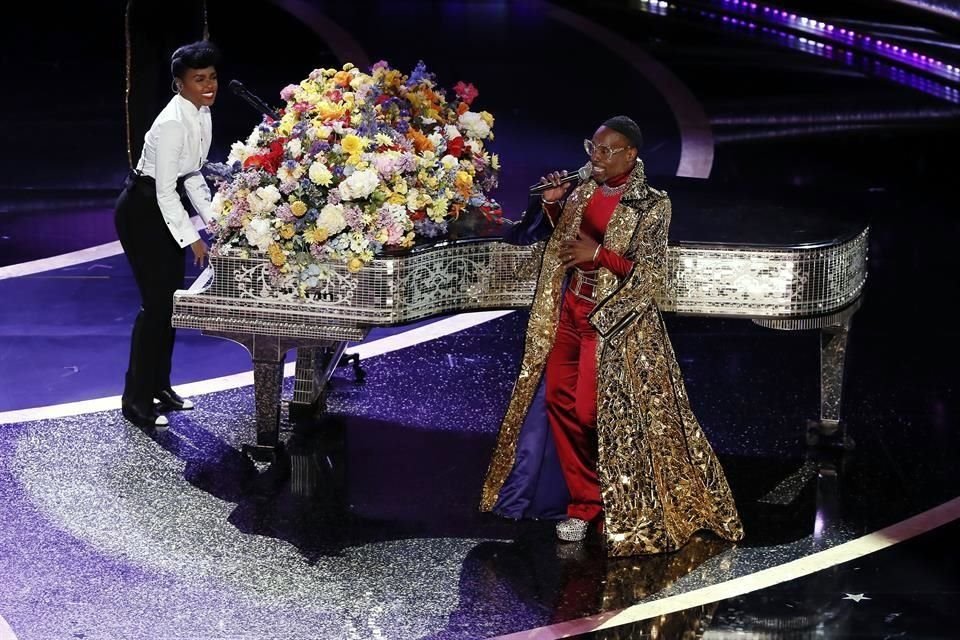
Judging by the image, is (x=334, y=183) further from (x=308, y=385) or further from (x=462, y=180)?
(x=308, y=385)

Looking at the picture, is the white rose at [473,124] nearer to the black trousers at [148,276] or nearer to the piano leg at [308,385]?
the piano leg at [308,385]

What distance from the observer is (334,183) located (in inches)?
276

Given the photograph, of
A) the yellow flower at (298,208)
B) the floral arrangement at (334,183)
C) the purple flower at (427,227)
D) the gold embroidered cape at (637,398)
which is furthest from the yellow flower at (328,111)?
the gold embroidered cape at (637,398)

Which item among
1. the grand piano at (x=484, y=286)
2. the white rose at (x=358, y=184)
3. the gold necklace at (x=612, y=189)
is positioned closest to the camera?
the gold necklace at (x=612, y=189)

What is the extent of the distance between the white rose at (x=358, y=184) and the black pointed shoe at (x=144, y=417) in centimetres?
171

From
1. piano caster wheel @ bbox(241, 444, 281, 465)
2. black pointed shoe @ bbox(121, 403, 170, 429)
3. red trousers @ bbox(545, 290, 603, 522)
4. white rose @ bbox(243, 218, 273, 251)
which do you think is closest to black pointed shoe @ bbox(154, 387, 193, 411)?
black pointed shoe @ bbox(121, 403, 170, 429)

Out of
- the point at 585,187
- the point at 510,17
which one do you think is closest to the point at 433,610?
the point at 585,187

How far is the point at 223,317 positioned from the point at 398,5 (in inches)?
507

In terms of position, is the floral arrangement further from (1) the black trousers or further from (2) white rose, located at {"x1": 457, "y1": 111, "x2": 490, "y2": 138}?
(1) the black trousers

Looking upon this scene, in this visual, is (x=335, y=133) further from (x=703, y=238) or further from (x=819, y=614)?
(x=819, y=614)

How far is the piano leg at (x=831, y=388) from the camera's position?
7.80 metres

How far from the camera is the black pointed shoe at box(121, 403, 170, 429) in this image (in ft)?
26.2

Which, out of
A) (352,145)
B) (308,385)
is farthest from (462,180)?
(308,385)

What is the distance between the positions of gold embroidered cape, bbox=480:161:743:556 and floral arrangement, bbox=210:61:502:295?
2.35 ft
